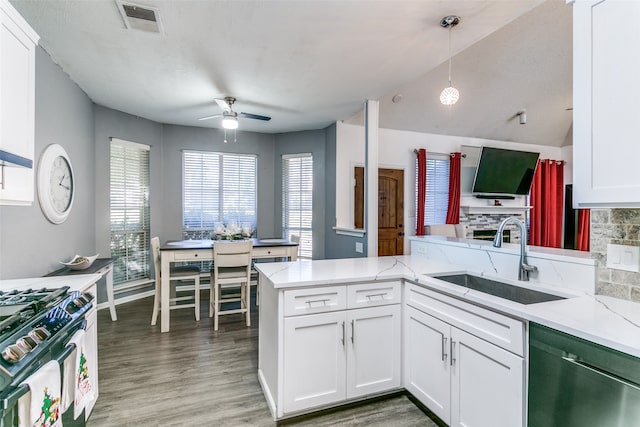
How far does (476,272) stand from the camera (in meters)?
2.22

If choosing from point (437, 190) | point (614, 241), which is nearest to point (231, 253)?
point (614, 241)

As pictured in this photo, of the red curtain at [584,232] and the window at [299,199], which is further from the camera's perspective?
the red curtain at [584,232]

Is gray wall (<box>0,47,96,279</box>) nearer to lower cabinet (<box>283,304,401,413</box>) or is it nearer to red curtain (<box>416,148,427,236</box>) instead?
lower cabinet (<box>283,304,401,413</box>)

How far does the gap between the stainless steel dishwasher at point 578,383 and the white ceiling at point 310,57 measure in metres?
2.16

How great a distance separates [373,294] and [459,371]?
652mm

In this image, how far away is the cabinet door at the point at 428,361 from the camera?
1803 mm

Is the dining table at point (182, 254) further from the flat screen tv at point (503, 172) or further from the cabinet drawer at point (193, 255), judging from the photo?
the flat screen tv at point (503, 172)

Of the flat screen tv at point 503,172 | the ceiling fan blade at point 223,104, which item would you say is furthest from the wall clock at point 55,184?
the flat screen tv at point 503,172

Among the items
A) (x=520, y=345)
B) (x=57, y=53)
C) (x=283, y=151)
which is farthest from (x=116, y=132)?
(x=520, y=345)

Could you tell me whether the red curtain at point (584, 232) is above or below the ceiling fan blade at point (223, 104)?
below

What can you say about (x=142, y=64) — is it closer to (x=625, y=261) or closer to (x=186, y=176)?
(x=186, y=176)

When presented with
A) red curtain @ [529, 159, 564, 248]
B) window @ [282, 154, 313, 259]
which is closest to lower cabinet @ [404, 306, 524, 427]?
window @ [282, 154, 313, 259]

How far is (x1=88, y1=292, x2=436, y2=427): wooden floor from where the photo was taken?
198cm

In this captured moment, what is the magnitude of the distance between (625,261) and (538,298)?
0.46 meters
